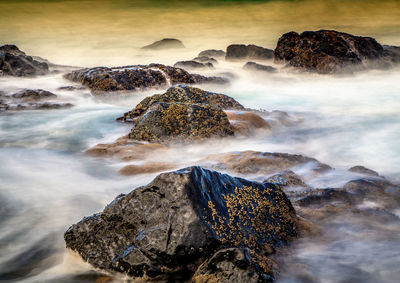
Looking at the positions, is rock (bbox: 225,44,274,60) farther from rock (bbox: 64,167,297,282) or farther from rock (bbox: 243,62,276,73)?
rock (bbox: 64,167,297,282)

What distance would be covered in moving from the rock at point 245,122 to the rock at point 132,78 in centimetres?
554

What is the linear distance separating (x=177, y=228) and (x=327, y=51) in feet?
59.9

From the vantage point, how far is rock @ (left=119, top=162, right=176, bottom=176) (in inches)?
246

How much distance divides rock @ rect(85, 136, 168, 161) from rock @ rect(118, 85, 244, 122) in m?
1.59

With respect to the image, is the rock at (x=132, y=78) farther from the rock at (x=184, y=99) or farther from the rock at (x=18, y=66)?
the rock at (x=18, y=66)

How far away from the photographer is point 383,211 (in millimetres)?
4652

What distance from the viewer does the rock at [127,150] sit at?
702 centimetres

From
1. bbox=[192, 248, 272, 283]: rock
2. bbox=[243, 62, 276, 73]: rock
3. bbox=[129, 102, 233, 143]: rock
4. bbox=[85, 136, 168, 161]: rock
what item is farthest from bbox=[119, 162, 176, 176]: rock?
bbox=[243, 62, 276, 73]: rock

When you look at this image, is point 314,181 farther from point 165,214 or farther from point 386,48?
point 386,48

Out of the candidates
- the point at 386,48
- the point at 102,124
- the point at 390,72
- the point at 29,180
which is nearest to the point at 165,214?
→ the point at 29,180

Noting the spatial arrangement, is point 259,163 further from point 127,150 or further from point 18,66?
point 18,66

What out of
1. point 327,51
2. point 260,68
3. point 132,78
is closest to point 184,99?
point 132,78

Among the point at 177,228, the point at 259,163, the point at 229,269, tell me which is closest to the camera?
the point at 229,269

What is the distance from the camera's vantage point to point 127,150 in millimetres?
7215
